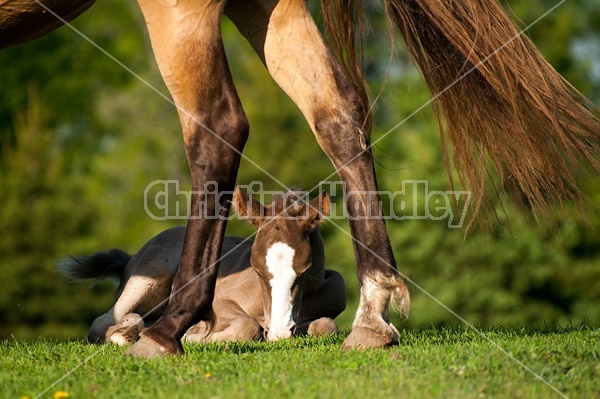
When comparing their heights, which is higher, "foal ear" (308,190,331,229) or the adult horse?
the adult horse

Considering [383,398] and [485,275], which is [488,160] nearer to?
[383,398]

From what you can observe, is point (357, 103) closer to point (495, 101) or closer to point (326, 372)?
point (495, 101)

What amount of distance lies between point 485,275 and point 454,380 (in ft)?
75.7

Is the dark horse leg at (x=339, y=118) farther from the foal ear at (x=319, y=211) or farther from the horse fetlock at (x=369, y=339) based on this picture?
the foal ear at (x=319, y=211)

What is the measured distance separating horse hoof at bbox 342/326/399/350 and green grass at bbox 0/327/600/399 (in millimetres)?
71

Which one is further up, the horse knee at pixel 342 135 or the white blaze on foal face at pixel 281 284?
the horse knee at pixel 342 135

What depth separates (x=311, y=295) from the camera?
8.00m

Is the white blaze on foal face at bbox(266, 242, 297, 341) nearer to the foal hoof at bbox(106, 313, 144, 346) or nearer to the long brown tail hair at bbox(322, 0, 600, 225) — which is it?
the foal hoof at bbox(106, 313, 144, 346)

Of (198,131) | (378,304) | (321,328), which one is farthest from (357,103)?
(321,328)

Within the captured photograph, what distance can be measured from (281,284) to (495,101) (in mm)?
2504

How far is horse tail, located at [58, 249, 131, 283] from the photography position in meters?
8.23

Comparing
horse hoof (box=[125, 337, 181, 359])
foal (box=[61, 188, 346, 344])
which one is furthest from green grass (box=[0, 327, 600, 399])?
foal (box=[61, 188, 346, 344])

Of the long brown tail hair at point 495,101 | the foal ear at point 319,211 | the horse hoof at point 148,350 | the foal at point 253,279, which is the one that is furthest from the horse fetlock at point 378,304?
the foal ear at point 319,211

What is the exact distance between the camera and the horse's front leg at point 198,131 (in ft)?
15.2
